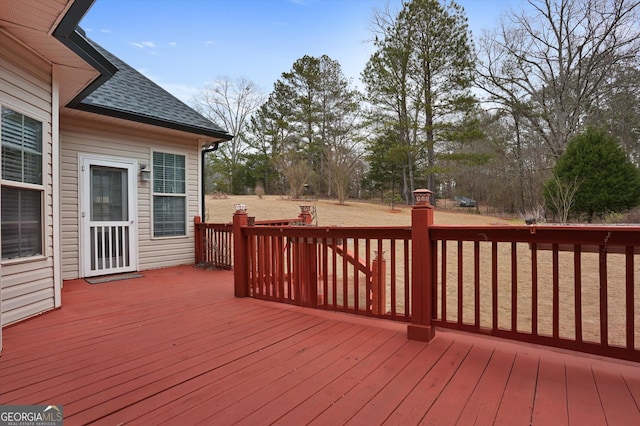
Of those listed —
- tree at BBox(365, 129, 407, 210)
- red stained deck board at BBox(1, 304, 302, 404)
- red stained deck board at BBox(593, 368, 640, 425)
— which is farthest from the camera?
tree at BBox(365, 129, 407, 210)

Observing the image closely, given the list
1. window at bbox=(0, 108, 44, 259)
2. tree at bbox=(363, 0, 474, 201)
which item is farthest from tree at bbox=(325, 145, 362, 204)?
window at bbox=(0, 108, 44, 259)

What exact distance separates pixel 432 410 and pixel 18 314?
3.53 meters

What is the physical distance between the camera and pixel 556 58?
1383 cm

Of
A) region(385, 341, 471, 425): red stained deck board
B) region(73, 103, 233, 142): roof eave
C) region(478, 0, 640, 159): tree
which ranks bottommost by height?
region(385, 341, 471, 425): red stained deck board

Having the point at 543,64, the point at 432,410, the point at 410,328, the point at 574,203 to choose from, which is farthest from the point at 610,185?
the point at 432,410

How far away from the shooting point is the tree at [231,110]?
23.3 metres

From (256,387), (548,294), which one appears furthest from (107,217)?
(548,294)

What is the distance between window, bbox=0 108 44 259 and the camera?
280 cm

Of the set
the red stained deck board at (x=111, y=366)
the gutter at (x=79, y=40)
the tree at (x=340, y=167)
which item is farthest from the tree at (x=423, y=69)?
the red stained deck board at (x=111, y=366)

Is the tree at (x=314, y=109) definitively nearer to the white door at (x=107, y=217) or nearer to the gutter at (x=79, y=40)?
the white door at (x=107, y=217)

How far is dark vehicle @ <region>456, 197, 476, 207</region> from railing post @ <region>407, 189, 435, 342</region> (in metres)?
20.7

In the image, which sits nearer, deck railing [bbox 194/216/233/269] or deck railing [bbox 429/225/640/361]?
deck railing [bbox 429/225/640/361]

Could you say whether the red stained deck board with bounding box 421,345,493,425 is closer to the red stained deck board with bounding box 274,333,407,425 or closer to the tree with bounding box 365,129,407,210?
the red stained deck board with bounding box 274,333,407,425

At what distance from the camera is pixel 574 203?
1111 cm
